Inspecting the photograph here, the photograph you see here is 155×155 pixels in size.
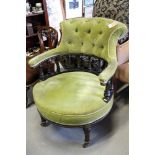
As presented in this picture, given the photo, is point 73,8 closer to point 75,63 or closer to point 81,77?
point 75,63

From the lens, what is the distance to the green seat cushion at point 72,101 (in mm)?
1371

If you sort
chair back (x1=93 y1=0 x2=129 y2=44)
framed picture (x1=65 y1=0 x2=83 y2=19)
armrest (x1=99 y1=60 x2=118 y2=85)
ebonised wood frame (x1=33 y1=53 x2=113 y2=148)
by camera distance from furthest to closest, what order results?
framed picture (x1=65 y1=0 x2=83 y2=19)
chair back (x1=93 y1=0 x2=129 y2=44)
ebonised wood frame (x1=33 y1=53 x2=113 y2=148)
armrest (x1=99 y1=60 x2=118 y2=85)

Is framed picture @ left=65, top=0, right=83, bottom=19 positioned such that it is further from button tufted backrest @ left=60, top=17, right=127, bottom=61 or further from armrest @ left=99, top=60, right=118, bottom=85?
armrest @ left=99, top=60, right=118, bottom=85

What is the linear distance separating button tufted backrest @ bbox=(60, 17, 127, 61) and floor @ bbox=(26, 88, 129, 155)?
58 cm

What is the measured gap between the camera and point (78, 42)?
1862 millimetres

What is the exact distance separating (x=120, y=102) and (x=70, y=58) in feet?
2.17

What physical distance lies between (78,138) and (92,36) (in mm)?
859

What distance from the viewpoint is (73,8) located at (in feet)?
10.4

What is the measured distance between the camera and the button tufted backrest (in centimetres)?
164

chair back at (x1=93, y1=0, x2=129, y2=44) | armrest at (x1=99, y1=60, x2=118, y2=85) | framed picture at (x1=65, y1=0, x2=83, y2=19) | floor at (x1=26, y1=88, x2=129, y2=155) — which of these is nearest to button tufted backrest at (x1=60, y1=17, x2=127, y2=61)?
armrest at (x1=99, y1=60, x2=118, y2=85)

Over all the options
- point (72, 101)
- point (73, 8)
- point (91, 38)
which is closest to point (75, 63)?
point (91, 38)

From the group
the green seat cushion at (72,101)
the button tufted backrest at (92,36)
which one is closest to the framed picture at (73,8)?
the button tufted backrest at (92,36)
